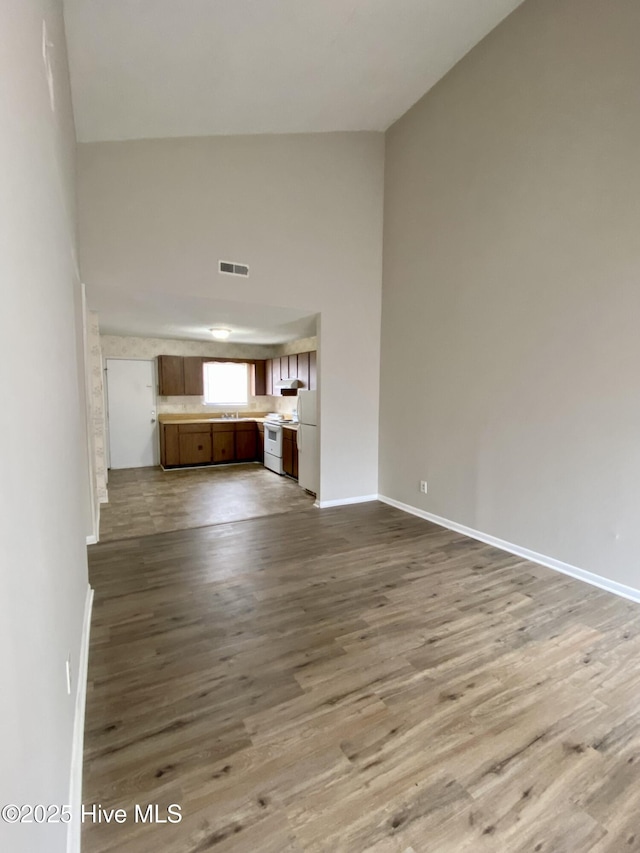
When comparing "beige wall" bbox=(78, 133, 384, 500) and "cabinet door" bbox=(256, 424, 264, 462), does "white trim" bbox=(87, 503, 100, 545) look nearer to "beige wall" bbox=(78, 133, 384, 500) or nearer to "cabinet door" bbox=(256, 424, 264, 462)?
"beige wall" bbox=(78, 133, 384, 500)

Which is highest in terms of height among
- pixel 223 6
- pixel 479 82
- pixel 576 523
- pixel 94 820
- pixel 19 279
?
pixel 479 82

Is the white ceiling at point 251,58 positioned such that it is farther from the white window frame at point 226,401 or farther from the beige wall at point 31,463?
the white window frame at point 226,401

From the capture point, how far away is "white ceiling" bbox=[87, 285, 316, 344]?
3.86m

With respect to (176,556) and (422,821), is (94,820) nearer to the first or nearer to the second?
(422,821)

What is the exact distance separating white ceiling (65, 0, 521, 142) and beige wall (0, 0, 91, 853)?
42.0 inches

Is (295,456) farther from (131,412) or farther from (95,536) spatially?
(131,412)

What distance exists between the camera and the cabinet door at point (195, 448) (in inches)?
276

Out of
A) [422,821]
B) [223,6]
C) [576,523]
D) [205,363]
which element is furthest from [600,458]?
[205,363]

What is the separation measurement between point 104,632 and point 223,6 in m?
3.80

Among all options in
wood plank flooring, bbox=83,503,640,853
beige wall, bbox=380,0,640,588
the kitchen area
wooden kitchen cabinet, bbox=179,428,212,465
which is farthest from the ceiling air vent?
wooden kitchen cabinet, bbox=179,428,212,465

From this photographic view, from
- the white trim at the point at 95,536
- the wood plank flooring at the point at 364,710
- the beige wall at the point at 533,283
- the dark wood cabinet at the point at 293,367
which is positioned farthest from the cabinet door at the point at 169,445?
the beige wall at the point at 533,283

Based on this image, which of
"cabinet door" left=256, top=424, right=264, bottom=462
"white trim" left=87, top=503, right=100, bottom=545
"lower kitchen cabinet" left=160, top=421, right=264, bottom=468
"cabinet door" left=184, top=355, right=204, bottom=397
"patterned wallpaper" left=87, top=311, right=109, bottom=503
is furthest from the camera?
"cabinet door" left=256, top=424, right=264, bottom=462

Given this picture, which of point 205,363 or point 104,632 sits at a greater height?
point 205,363

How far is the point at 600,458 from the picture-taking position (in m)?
2.76
